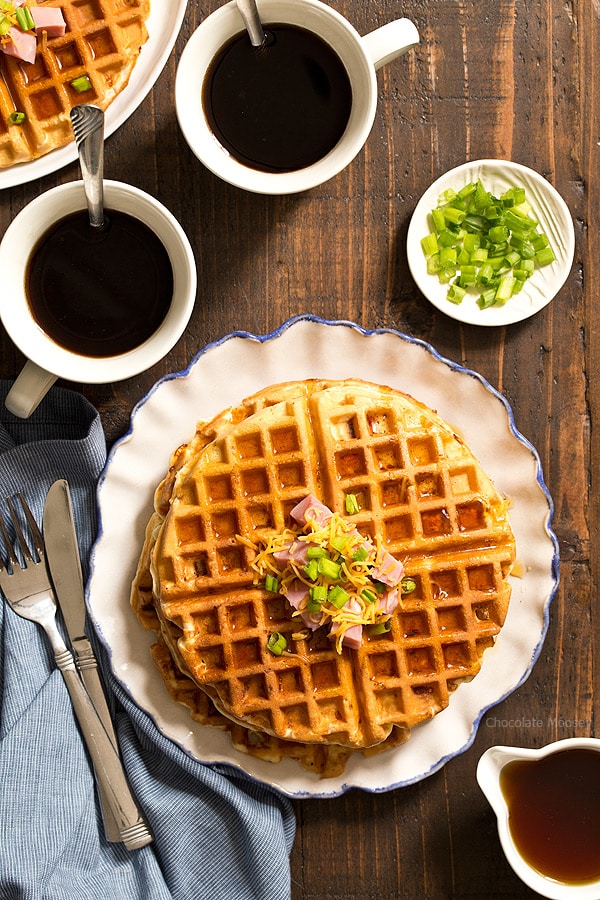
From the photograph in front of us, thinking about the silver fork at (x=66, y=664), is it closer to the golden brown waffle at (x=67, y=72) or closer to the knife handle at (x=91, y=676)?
the knife handle at (x=91, y=676)

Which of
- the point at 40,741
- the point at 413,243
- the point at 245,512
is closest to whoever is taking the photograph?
the point at 245,512

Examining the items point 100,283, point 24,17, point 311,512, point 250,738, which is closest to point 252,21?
point 24,17

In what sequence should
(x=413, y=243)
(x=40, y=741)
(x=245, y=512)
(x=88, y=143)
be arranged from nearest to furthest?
(x=88, y=143)
(x=245, y=512)
(x=40, y=741)
(x=413, y=243)

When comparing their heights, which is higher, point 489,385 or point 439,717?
point 489,385

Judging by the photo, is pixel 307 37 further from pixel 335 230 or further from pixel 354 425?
pixel 354 425

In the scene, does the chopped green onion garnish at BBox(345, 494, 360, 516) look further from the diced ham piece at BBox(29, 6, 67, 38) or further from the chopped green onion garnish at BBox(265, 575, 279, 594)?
the diced ham piece at BBox(29, 6, 67, 38)

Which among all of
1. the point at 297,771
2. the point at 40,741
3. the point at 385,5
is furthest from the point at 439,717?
the point at 385,5

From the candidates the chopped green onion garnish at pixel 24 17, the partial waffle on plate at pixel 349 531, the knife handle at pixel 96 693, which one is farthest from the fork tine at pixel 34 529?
the chopped green onion garnish at pixel 24 17
